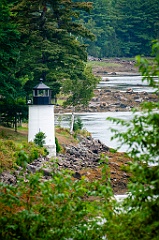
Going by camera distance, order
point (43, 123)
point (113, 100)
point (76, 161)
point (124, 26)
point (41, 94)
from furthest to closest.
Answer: point (124, 26)
point (113, 100)
point (76, 161)
point (41, 94)
point (43, 123)

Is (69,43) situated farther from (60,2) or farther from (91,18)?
(91,18)

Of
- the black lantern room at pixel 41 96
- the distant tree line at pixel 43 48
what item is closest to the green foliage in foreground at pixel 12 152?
the black lantern room at pixel 41 96

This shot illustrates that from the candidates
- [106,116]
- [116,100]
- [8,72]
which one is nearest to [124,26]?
[116,100]

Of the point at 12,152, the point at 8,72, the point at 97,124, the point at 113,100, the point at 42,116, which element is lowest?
the point at 97,124

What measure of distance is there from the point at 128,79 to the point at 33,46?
73937 millimetres

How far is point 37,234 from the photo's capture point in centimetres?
1811

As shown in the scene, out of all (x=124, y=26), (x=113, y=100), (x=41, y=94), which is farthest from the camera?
(x=124, y=26)

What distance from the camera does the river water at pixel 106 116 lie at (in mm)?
62744

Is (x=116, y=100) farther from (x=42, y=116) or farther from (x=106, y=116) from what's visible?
(x=42, y=116)

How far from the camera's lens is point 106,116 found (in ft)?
267

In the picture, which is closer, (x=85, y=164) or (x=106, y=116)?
(x=85, y=164)

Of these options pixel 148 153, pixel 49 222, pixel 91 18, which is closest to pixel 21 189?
pixel 49 222

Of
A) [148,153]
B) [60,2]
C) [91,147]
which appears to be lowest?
[91,147]

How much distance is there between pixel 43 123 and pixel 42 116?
38 centimetres
